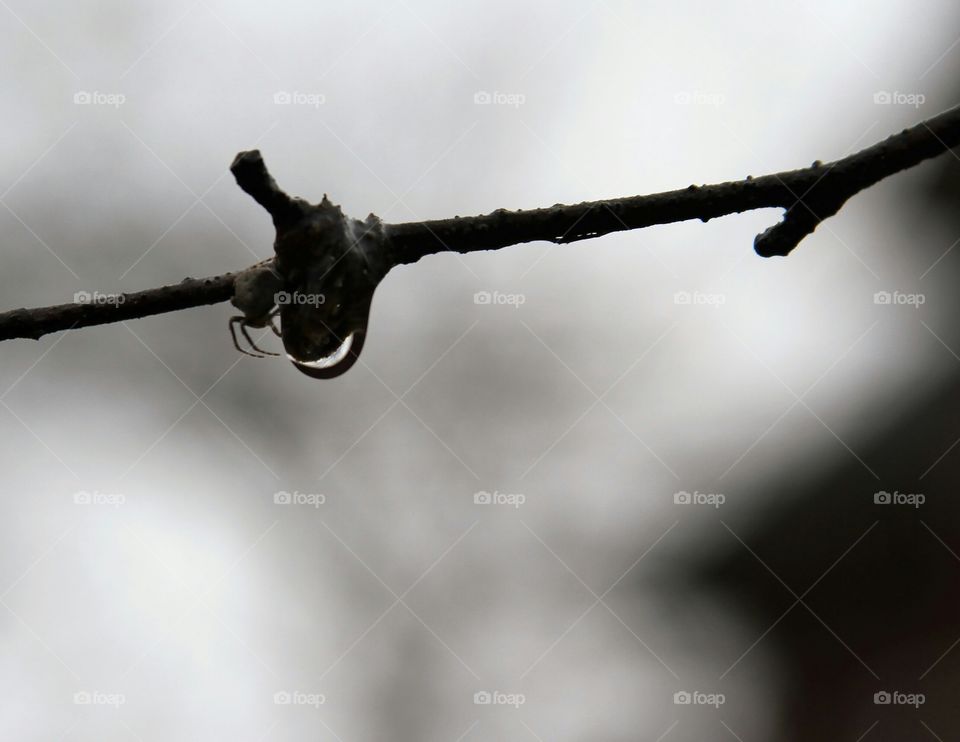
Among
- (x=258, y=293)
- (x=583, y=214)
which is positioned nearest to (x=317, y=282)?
(x=258, y=293)

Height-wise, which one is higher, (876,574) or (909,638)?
(876,574)

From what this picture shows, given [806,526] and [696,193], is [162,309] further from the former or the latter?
[806,526]

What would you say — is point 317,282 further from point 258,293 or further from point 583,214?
point 583,214

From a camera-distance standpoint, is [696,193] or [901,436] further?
[901,436]

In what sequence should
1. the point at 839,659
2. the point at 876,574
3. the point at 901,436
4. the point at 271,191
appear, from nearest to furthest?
1. the point at 271,191
2. the point at 901,436
3. the point at 876,574
4. the point at 839,659

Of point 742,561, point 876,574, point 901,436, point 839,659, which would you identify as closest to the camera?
point 901,436

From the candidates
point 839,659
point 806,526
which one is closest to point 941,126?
point 806,526

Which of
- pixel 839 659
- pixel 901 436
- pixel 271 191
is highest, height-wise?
pixel 901 436
